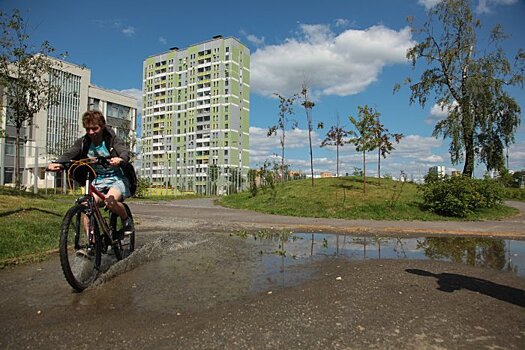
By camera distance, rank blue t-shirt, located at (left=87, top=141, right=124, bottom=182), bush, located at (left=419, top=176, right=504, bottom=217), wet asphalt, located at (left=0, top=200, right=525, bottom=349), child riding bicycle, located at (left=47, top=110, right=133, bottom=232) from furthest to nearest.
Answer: bush, located at (left=419, top=176, right=504, bottom=217)
blue t-shirt, located at (left=87, top=141, right=124, bottom=182)
child riding bicycle, located at (left=47, top=110, right=133, bottom=232)
wet asphalt, located at (left=0, top=200, right=525, bottom=349)

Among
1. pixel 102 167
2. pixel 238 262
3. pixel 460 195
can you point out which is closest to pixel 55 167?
pixel 102 167

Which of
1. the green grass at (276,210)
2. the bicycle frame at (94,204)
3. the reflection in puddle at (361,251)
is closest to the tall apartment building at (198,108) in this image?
the green grass at (276,210)

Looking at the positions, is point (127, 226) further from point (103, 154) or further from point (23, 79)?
point (23, 79)

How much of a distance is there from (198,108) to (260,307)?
113 m

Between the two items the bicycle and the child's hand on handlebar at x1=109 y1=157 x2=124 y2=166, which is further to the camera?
the child's hand on handlebar at x1=109 y1=157 x2=124 y2=166

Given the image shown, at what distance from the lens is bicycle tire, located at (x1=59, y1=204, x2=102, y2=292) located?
3.87 meters

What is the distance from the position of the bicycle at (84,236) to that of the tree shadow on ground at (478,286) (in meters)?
4.16

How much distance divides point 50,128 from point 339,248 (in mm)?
71331

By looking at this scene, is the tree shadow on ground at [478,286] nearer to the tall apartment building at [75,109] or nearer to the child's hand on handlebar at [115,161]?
the child's hand on handlebar at [115,161]

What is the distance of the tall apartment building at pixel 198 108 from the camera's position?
106m

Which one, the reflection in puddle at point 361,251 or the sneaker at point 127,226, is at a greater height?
the sneaker at point 127,226

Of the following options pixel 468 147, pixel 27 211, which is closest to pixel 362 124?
pixel 468 147

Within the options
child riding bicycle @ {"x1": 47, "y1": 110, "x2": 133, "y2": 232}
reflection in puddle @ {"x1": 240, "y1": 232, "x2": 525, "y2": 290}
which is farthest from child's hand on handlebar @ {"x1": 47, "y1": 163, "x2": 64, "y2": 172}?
reflection in puddle @ {"x1": 240, "y1": 232, "x2": 525, "y2": 290}

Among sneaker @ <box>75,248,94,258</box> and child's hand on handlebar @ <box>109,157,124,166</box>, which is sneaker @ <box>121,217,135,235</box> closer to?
sneaker @ <box>75,248,94,258</box>
